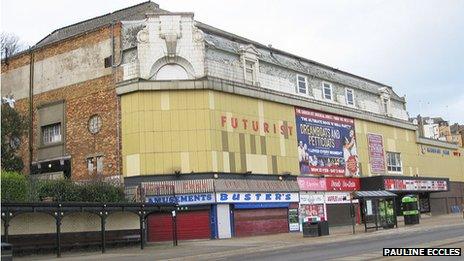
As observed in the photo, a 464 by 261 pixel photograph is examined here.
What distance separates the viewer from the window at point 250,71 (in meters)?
40.9

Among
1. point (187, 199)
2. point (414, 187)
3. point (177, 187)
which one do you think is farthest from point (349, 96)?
point (177, 187)

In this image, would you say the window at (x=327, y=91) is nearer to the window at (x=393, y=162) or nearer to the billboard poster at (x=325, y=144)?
the billboard poster at (x=325, y=144)

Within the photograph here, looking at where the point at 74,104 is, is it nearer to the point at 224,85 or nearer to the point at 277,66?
the point at 224,85

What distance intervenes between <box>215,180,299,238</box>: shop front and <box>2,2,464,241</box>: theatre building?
0.30ft

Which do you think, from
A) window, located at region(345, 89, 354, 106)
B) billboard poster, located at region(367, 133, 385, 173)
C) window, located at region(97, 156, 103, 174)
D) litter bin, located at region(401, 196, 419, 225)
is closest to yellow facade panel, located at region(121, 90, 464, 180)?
window, located at region(97, 156, 103, 174)

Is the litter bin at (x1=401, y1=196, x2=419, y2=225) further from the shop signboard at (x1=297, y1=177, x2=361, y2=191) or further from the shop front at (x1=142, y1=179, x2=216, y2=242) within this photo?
the shop front at (x1=142, y1=179, x2=216, y2=242)

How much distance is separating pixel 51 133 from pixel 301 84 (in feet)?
67.0

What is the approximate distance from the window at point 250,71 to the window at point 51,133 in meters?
14.5

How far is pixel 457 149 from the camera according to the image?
70.8 m

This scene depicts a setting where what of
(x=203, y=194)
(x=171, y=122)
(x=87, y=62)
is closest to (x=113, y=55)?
(x=87, y=62)

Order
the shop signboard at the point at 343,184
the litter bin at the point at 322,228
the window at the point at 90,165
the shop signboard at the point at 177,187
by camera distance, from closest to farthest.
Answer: the litter bin at the point at 322,228 → the shop signboard at the point at 177,187 → the window at the point at 90,165 → the shop signboard at the point at 343,184

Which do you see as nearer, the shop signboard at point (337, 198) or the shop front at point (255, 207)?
the shop front at point (255, 207)

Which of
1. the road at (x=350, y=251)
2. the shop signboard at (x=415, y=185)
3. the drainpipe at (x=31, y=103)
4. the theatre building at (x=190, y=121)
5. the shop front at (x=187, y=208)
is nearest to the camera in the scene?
the road at (x=350, y=251)

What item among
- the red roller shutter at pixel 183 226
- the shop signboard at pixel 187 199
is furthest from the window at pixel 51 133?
the red roller shutter at pixel 183 226
